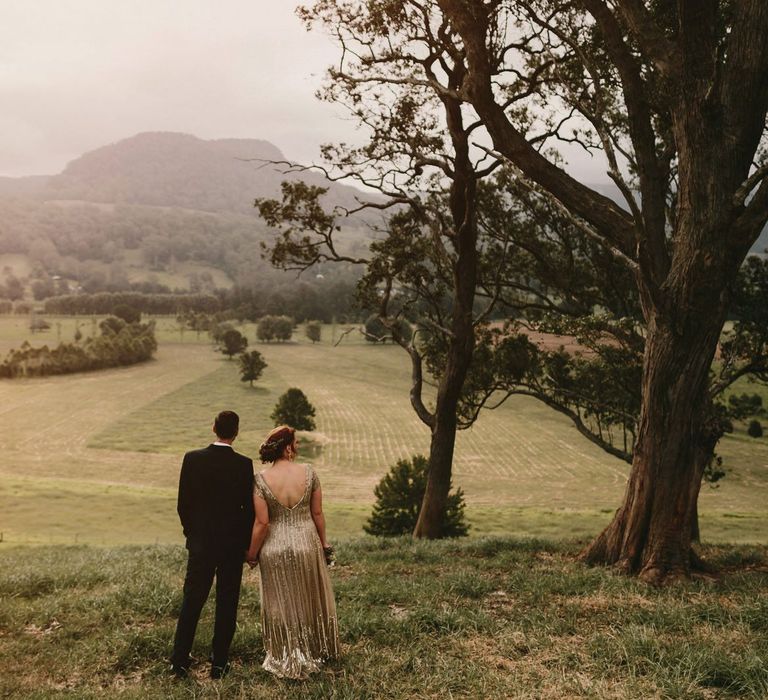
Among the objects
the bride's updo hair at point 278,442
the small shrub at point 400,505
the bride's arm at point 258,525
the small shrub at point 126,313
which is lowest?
the small shrub at point 400,505

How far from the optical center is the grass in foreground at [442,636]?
529 cm

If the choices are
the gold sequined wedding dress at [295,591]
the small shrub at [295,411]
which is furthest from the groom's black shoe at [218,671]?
the small shrub at [295,411]

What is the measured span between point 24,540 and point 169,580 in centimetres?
2770

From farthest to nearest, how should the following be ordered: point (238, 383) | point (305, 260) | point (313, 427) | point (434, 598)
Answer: point (238, 383) < point (313, 427) < point (305, 260) < point (434, 598)

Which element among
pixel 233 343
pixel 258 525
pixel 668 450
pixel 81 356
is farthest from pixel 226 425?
pixel 233 343

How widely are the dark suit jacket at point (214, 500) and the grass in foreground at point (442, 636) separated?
1168 millimetres

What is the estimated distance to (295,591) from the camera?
593 cm

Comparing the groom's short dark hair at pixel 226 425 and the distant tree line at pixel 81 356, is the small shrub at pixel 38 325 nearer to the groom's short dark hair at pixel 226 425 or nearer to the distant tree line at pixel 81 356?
the distant tree line at pixel 81 356

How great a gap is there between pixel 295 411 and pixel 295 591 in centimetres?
6805

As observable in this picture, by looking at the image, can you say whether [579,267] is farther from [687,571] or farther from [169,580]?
[169,580]

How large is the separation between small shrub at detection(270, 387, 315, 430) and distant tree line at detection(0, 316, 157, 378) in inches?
2068

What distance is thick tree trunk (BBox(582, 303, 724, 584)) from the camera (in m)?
8.44

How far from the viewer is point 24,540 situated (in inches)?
1243

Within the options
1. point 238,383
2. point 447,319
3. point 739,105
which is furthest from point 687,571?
point 238,383
